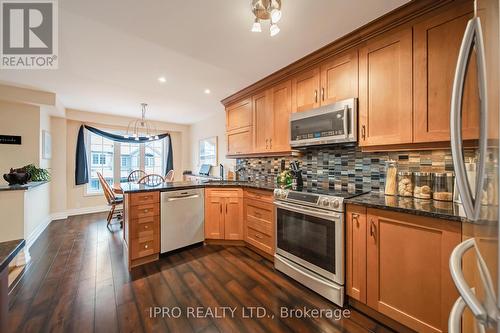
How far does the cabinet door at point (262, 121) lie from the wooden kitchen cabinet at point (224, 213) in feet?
2.43

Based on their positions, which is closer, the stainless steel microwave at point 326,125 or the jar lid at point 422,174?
the jar lid at point 422,174

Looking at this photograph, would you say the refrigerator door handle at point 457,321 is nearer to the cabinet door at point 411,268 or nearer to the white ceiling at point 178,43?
the cabinet door at point 411,268

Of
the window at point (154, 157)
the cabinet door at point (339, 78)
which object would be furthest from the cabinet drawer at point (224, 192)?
the window at point (154, 157)

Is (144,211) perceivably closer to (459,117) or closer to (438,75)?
(459,117)

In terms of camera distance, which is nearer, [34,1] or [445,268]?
[445,268]

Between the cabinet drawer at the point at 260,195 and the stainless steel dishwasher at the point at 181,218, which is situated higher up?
the cabinet drawer at the point at 260,195

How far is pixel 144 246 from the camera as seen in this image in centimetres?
234

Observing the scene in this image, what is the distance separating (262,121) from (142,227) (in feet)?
6.83

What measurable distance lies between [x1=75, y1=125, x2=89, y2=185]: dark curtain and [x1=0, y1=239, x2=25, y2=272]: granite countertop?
4.88 metres

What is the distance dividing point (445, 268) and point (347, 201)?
661mm

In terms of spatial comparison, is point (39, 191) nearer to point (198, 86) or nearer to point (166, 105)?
point (166, 105)

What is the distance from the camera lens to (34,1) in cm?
155

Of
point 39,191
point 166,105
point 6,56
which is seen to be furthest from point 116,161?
point 6,56

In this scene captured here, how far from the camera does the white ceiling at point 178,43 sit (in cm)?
152
